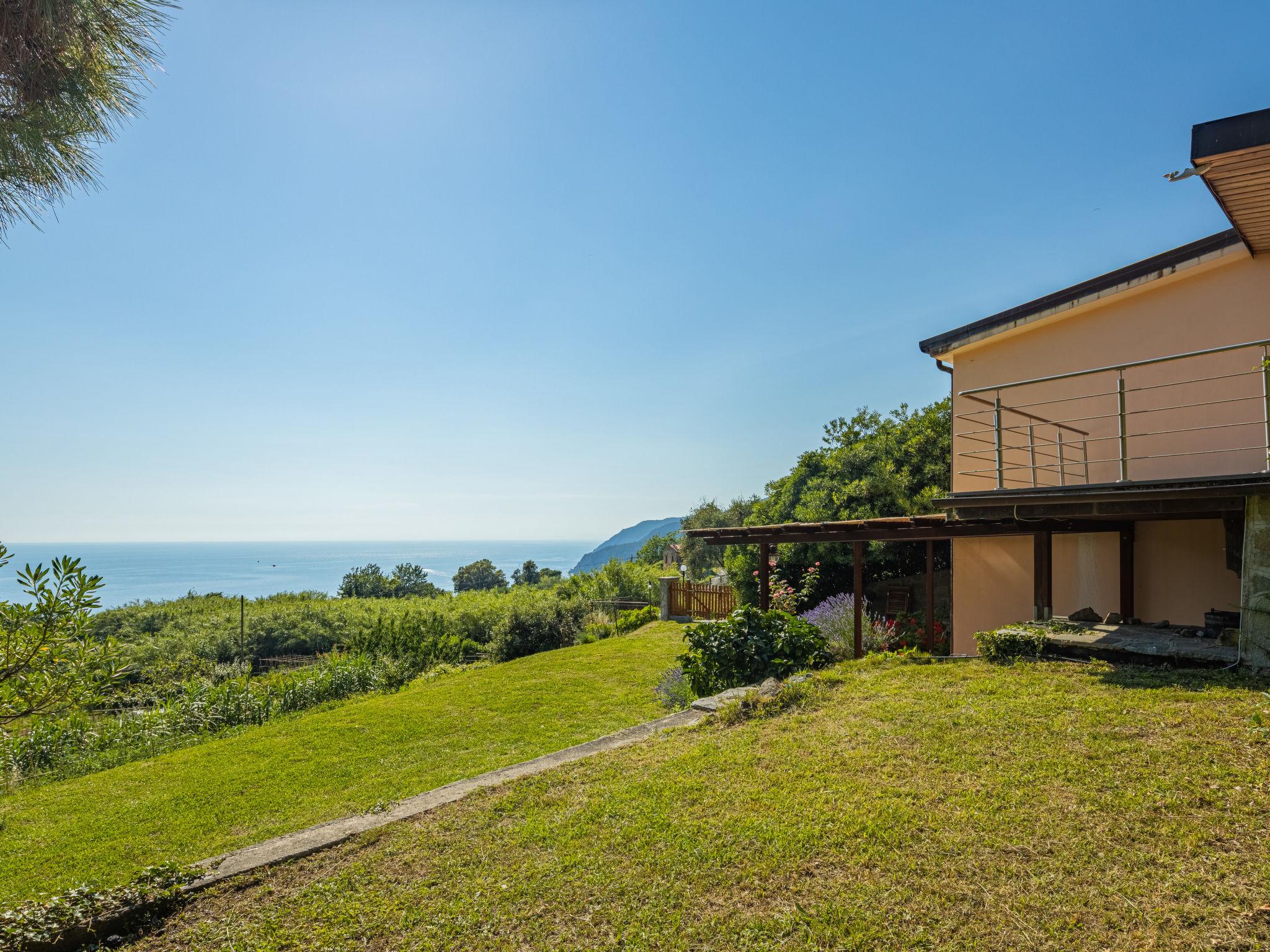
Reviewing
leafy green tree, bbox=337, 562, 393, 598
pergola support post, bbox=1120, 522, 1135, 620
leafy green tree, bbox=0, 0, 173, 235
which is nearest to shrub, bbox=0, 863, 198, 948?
leafy green tree, bbox=0, 0, 173, 235

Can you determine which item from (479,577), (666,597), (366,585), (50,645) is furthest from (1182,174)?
(479,577)

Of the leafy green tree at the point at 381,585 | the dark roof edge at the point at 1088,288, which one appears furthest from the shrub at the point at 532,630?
the leafy green tree at the point at 381,585

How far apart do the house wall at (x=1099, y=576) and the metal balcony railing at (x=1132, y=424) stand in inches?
37.7

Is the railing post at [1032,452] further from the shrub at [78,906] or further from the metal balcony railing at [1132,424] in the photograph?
the shrub at [78,906]

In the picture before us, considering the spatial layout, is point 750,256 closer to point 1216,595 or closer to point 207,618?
point 1216,595

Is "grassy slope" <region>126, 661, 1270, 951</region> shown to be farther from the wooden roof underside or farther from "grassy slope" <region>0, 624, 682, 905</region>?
the wooden roof underside

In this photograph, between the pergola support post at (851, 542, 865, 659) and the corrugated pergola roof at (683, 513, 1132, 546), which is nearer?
the corrugated pergola roof at (683, 513, 1132, 546)

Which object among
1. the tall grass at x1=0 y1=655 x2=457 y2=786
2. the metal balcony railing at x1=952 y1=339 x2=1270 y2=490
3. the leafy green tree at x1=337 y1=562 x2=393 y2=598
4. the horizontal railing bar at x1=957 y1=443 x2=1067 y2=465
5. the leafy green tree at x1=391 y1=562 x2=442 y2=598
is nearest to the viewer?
the metal balcony railing at x1=952 y1=339 x2=1270 y2=490

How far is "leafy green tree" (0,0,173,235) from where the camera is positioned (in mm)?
2834

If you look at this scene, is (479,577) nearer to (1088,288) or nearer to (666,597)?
(666,597)

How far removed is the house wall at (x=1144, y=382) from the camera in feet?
27.8

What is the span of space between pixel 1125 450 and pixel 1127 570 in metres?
3.41

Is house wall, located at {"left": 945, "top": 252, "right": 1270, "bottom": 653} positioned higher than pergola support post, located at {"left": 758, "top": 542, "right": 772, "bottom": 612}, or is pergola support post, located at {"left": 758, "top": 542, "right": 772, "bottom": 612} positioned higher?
house wall, located at {"left": 945, "top": 252, "right": 1270, "bottom": 653}

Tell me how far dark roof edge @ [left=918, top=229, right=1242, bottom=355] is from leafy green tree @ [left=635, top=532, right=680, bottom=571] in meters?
23.0
